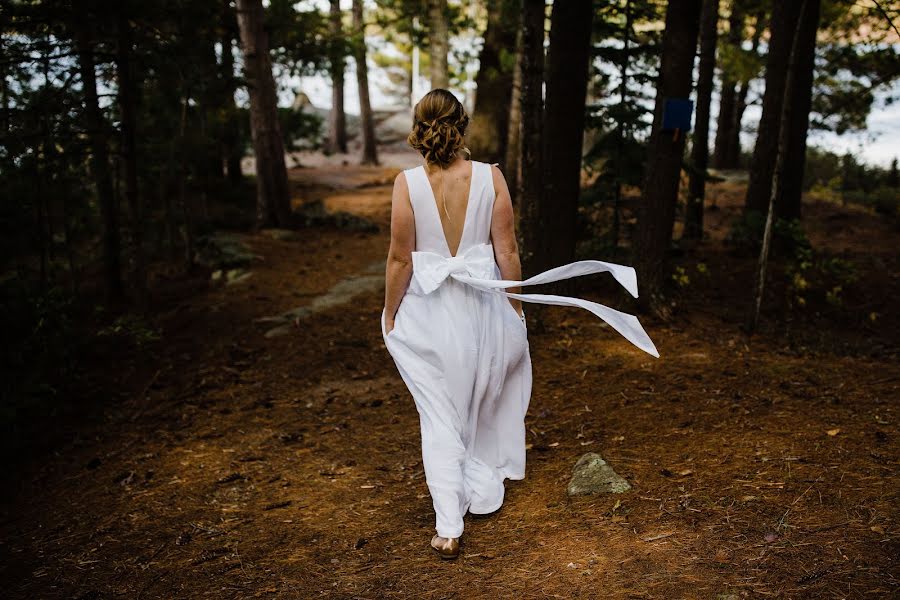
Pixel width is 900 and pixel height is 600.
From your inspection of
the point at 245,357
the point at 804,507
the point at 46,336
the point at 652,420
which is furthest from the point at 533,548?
the point at 46,336

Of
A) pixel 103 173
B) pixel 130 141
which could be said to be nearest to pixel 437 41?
pixel 103 173

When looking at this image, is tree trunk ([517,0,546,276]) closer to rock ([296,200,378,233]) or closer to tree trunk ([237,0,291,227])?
tree trunk ([237,0,291,227])

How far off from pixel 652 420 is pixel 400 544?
2.29m

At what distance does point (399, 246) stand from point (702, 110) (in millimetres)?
9847

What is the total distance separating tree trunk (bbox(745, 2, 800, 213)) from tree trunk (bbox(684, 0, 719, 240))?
0.87 m

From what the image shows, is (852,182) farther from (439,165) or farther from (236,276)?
(439,165)

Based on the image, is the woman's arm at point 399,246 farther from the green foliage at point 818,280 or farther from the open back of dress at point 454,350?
the green foliage at point 818,280

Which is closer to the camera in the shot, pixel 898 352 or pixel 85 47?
pixel 898 352

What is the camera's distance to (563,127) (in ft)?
24.4

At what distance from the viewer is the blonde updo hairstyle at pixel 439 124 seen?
3.54m

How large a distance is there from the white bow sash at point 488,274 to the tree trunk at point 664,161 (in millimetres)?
3816

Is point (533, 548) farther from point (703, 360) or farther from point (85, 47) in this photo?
point (85, 47)

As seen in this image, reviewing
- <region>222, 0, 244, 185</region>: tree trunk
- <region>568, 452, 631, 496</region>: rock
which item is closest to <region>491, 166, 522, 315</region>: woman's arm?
<region>568, 452, 631, 496</region>: rock

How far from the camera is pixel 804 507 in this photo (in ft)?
11.8
